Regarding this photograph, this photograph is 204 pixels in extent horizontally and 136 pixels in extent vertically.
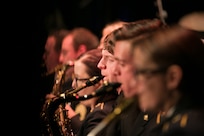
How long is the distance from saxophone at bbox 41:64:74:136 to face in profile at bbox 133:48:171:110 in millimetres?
1205

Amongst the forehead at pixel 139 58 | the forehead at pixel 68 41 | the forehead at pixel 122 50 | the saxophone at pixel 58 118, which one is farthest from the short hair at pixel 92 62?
the forehead at pixel 68 41

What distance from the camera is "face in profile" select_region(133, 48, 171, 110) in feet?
6.24

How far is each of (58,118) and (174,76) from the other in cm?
195

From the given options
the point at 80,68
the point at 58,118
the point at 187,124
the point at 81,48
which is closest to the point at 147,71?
the point at 187,124

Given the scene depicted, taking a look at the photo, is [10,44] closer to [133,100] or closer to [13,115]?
[13,115]

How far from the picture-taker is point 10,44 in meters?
2.18

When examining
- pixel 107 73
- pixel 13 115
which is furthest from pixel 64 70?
pixel 13 115

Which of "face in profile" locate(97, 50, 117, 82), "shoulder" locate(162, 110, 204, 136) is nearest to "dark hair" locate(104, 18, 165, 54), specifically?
"face in profile" locate(97, 50, 117, 82)

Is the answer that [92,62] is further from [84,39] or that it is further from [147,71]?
[84,39]

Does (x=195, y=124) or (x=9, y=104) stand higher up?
(x=9, y=104)

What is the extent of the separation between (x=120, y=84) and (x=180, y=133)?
448 millimetres

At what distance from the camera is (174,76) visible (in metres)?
1.90

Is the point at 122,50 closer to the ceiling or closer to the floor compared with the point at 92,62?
closer to the ceiling

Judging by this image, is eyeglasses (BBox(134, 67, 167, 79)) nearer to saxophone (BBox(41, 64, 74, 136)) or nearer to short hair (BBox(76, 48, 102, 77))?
saxophone (BBox(41, 64, 74, 136))
